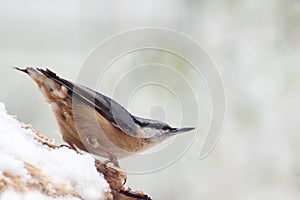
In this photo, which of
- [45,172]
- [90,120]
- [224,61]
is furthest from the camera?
[224,61]

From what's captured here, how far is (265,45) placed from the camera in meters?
1.54

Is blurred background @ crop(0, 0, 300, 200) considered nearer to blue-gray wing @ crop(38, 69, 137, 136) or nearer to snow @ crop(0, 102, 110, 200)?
blue-gray wing @ crop(38, 69, 137, 136)

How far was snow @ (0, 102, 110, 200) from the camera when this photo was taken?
2.16 ft

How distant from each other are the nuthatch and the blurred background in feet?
1.34

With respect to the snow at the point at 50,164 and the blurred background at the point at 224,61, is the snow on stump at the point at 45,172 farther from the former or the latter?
the blurred background at the point at 224,61

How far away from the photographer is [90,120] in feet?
3.38

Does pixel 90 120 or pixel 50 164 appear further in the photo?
pixel 90 120

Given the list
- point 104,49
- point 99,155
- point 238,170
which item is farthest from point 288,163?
point 99,155

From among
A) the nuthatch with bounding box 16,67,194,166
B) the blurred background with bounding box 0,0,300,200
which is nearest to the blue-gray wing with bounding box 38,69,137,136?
the nuthatch with bounding box 16,67,194,166

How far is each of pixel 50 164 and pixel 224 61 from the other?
892mm

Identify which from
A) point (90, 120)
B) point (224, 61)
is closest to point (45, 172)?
point (90, 120)

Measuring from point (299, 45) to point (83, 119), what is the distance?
2.59 ft

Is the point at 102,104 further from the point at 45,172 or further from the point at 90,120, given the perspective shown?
the point at 45,172

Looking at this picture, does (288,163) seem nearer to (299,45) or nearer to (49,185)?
(299,45)
